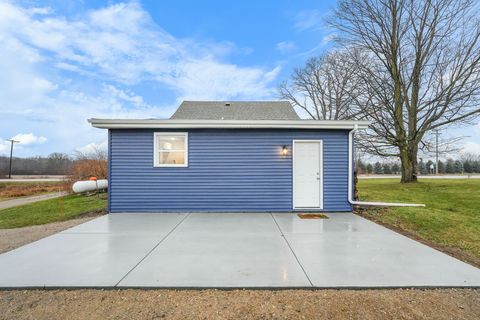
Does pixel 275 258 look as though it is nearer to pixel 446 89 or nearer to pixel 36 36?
pixel 36 36

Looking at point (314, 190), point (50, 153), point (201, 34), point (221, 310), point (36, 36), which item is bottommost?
point (221, 310)

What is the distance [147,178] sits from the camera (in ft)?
22.2

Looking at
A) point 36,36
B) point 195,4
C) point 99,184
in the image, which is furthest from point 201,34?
point 99,184

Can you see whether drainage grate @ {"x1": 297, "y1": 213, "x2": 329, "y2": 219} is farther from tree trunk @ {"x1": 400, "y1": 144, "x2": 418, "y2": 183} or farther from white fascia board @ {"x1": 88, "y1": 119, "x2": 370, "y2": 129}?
tree trunk @ {"x1": 400, "y1": 144, "x2": 418, "y2": 183}

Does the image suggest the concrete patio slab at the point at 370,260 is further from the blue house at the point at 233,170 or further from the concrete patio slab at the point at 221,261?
the blue house at the point at 233,170

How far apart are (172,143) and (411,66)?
14.4 meters

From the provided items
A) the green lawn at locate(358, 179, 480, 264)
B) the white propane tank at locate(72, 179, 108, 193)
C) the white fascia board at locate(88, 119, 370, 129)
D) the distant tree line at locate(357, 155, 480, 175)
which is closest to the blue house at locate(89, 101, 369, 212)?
the white fascia board at locate(88, 119, 370, 129)

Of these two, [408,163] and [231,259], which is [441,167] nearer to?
[408,163]

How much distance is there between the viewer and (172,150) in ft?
22.6

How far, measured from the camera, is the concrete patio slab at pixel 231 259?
2787 mm

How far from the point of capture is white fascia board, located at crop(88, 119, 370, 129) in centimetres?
646

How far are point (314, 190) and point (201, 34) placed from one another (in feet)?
36.3

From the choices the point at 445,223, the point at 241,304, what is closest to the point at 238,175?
the point at 241,304

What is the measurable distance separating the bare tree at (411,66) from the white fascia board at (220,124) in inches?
346
